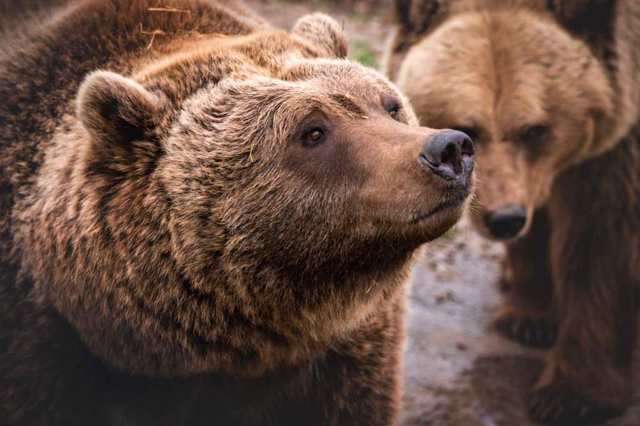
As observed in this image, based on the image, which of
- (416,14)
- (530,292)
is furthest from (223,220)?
(530,292)

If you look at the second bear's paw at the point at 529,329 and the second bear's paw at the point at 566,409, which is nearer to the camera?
the second bear's paw at the point at 566,409

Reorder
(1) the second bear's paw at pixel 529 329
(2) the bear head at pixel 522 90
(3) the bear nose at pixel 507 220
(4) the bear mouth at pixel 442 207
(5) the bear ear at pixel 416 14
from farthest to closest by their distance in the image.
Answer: (1) the second bear's paw at pixel 529 329 → (5) the bear ear at pixel 416 14 → (2) the bear head at pixel 522 90 → (3) the bear nose at pixel 507 220 → (4) the bear mouth at pixel 442 207

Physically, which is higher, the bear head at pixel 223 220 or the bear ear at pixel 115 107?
the bear ear at pixel 115 107

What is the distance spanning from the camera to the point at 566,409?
591cm

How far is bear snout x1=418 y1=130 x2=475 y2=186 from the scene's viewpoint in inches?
129

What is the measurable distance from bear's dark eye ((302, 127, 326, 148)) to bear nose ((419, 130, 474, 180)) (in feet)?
1.81

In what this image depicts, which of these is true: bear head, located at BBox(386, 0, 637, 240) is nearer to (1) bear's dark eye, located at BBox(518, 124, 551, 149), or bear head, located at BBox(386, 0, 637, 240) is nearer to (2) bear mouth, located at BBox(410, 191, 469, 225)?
(1) bear's dark eye, located at BBox(518, 124, 551, 149)

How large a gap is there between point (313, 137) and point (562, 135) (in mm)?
2565

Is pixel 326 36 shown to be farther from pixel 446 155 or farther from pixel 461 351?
A: pixel 461 351

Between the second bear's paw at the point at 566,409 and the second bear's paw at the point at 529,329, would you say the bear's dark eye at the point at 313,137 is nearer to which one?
the second bear's paw at the point at 566,409

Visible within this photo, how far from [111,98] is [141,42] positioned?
1.00 m

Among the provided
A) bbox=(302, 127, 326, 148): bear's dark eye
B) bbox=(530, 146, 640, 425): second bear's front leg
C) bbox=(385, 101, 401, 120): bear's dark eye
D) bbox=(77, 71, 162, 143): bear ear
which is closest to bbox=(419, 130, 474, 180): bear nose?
bbox=(302, 127, 326, 148): bear's dark eye

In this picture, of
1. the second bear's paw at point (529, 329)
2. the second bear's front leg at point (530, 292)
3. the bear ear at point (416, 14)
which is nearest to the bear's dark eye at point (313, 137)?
the bear ear at point (416, 14)

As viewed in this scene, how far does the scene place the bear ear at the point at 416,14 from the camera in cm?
610
